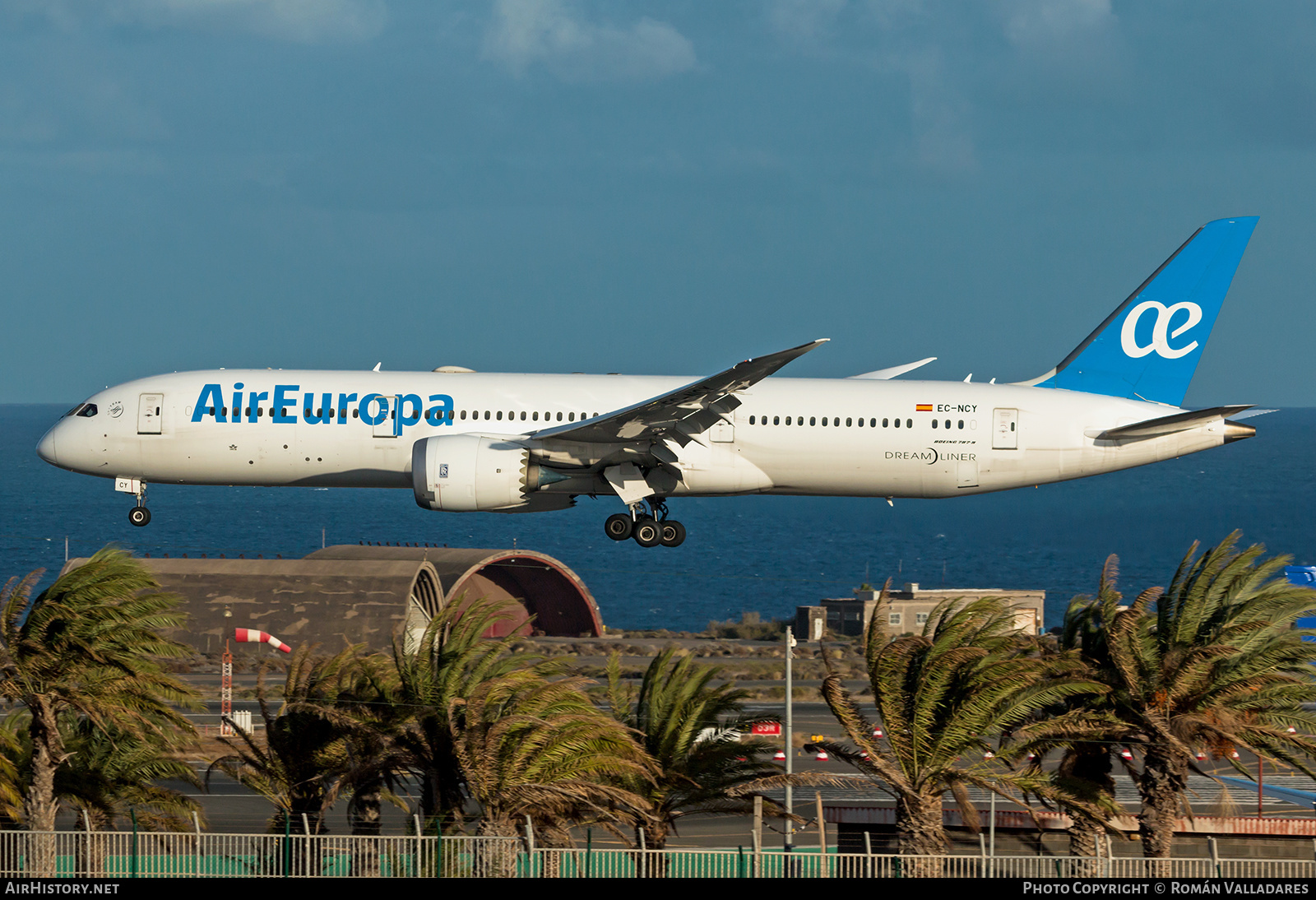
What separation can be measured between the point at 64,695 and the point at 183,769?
3248 millimetres

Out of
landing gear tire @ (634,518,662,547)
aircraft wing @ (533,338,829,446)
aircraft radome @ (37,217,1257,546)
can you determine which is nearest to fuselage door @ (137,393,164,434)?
aircraft radome @ (37,217,1257,546)

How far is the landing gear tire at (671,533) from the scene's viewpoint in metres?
38.1

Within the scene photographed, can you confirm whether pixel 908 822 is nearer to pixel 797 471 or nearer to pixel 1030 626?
pixel 797 471

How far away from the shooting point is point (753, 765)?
25391mm

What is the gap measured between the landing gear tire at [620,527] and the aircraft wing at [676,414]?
2.73 m

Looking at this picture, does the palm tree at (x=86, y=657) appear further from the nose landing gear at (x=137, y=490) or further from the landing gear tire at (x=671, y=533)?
the landing gear tire at (x=671, y=533)

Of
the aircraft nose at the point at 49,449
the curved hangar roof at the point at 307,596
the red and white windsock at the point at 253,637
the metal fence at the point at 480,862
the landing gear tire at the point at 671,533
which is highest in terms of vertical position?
the aircraft nose at the point at 49,449

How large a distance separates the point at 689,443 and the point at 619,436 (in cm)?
199

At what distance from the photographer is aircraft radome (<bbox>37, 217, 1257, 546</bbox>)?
37.4 metres

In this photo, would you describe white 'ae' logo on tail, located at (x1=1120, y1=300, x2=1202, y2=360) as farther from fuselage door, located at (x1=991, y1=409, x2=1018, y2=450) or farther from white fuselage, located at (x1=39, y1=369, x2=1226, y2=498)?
fuselage door, located at (x1=991, y1=409, x2=1018, y2=450)

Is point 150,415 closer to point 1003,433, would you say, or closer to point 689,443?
point 689,443

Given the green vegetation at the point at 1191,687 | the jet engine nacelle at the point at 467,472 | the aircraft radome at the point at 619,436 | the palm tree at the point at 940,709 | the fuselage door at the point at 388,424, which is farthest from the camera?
the fuselage door at the point at 388,424

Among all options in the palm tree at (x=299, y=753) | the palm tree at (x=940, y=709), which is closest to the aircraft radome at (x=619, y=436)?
the palm tree at (x=299, y=753)
